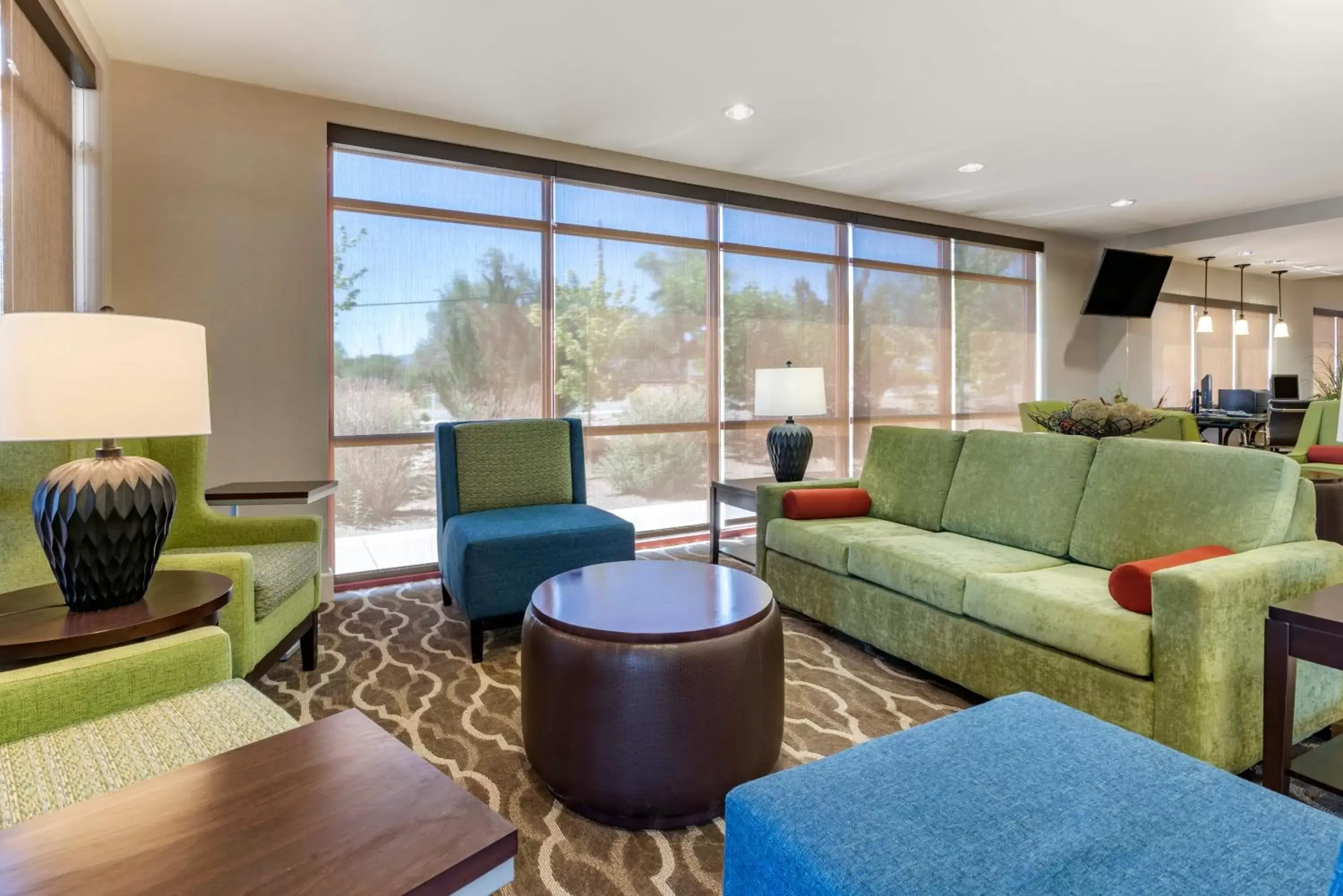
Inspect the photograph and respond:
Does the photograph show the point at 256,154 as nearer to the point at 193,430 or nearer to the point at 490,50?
the point at 490,50

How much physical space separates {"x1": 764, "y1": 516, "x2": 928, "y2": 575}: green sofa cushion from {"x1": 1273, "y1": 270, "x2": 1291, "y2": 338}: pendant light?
8.04 metres

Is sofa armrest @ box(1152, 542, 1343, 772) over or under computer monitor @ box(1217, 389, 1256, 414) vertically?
under

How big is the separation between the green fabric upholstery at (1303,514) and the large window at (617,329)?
3396 millimetres

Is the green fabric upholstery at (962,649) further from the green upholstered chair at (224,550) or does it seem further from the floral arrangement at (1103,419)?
the green upholstered chair at (224,550)

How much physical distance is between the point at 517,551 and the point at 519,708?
25.7 inches

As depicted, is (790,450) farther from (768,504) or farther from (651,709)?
(651,709)

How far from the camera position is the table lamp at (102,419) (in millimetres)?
1418

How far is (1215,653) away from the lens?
1759 mm

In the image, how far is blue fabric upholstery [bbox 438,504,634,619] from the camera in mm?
2760

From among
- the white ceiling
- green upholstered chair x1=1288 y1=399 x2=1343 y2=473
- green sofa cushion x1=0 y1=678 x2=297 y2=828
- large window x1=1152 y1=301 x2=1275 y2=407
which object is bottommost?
green sofa cushion x1=0 y1=678 x2=297 y2=828

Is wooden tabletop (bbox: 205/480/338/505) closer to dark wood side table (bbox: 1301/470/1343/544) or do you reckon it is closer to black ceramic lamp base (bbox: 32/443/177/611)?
black ceramic lamp base (bbox: 32/443/177/611)

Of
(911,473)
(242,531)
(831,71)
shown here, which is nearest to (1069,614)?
(911,473)

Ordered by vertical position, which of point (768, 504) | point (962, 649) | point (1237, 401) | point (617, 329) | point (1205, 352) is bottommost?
point (962, 649)

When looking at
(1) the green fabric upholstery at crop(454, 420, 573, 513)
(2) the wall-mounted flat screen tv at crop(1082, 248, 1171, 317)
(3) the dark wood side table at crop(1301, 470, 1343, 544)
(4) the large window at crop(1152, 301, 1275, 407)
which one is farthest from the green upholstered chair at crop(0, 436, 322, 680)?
(4) the large window at crop(1152, 301, 1275, 407)
